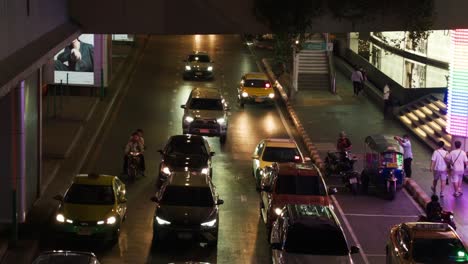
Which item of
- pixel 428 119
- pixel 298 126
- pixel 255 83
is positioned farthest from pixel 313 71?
pixel 428 119

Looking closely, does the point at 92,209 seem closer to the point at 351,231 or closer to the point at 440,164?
the point at 351,231

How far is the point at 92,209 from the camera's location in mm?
24141

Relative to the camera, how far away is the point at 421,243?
19953 millimetres

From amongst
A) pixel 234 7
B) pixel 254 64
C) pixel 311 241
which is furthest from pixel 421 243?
pixel 254 64

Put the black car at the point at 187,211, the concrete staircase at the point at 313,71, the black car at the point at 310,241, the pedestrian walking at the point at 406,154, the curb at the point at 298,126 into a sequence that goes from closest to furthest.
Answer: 1. the black car at the point at 310,241
2. the black car at the point at 187,211
3. the pedestrian walking at the point at 406,154
4. the curb at the point at 298,126
5. the concrete staircase at the point at 313,71

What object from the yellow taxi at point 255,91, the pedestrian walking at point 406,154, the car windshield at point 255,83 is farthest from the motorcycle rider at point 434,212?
the car windshield at point 255,83

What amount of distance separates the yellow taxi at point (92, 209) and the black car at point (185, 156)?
14.5ft

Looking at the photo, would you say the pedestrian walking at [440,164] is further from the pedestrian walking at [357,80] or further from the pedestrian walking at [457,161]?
the pedestrian walking at [357,80]

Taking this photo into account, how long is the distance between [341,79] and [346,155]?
72.3 feet

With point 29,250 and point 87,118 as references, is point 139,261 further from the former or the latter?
point 87,118

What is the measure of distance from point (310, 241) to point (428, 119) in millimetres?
19879

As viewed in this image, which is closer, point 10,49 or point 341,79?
point 10,49

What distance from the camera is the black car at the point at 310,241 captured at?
20.2 metres

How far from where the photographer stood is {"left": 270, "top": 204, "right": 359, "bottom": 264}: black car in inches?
797
